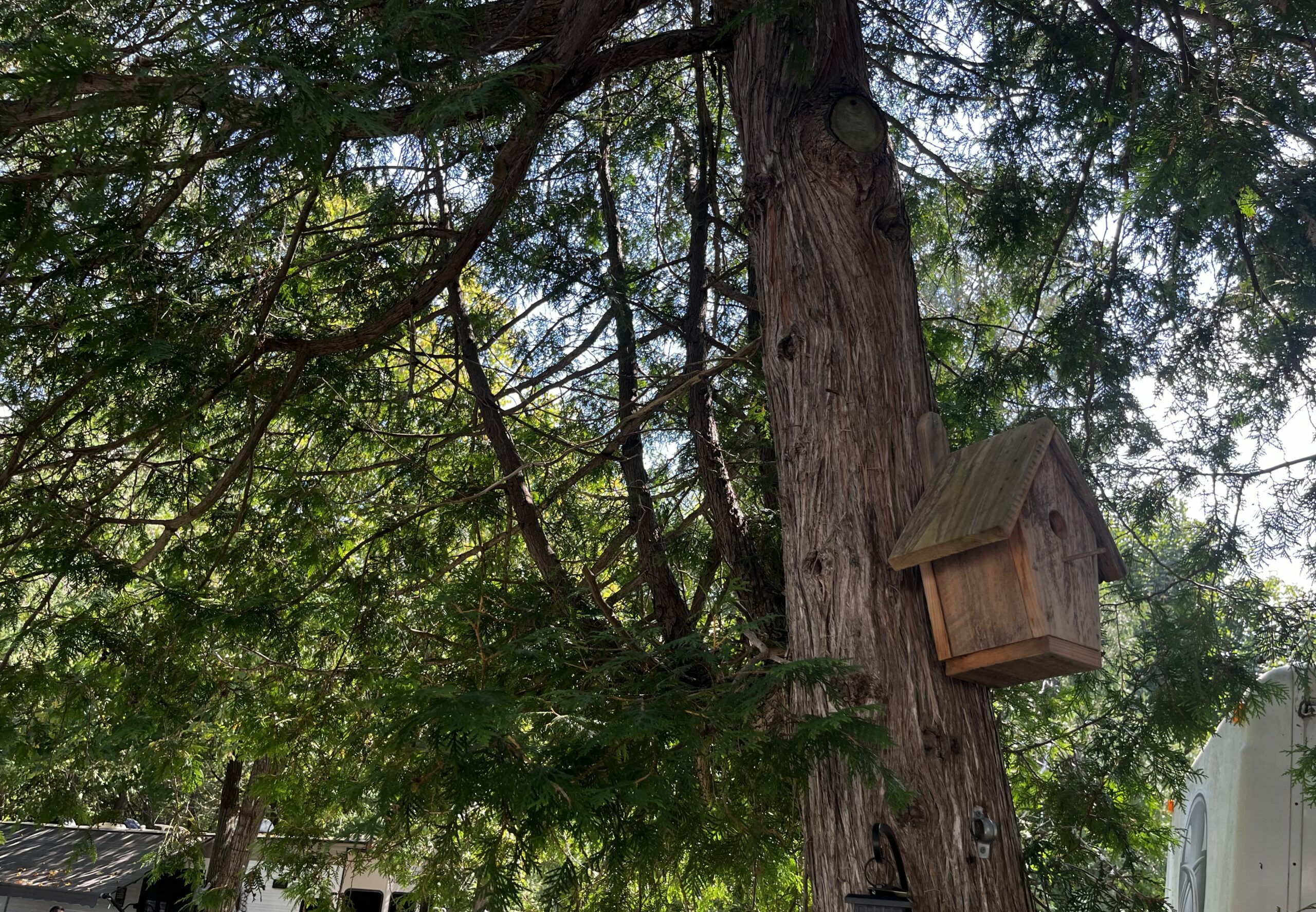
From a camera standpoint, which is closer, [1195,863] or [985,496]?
[985,496]

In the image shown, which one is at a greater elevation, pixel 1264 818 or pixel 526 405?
pixel 526 405

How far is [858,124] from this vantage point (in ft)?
9.89

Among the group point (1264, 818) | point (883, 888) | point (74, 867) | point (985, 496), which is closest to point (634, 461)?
point (985, 496)

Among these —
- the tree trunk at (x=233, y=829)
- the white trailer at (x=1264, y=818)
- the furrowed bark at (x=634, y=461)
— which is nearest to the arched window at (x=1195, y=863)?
the white trailer at (x=1264, y=818)

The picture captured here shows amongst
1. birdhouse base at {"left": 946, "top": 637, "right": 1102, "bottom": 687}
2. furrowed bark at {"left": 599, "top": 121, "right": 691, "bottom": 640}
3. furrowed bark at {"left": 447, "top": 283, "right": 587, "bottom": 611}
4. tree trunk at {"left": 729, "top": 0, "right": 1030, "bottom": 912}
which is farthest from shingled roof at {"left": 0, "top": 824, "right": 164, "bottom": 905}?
birdhouse base at {"left": 946, "top": 637, "right": 1102, "bottom": 687}

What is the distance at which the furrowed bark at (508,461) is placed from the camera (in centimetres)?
432

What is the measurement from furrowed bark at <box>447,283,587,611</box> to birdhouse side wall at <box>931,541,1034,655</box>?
196 cm

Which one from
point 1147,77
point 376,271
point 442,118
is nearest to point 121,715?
point 376,271

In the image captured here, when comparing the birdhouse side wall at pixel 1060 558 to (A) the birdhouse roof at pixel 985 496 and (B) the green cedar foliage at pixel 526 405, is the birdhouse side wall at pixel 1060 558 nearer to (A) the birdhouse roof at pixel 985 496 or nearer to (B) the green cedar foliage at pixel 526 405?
(A) the birdhouse roof at pixel 985 496

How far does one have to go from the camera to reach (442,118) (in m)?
2.59

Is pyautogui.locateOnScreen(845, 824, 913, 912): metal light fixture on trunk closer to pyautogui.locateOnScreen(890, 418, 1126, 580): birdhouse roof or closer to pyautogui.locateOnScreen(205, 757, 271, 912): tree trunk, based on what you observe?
pyautogui.locateOnScreen(890, 418, 1126, 580): birdhouse roof

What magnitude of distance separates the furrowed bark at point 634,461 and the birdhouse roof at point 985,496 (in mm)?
1665

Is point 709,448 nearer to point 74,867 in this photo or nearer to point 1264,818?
point 1264,818

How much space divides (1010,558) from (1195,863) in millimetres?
3727
